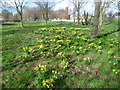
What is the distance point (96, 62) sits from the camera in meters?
4.09

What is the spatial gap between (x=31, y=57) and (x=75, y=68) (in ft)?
7.35

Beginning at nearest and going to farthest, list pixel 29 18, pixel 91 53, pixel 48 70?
pixel 48 70 < pixel 91 53 < pixel 29 18

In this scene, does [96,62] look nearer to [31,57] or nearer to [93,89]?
[93,89]

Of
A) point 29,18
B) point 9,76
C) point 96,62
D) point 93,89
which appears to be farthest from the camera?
point 29,18

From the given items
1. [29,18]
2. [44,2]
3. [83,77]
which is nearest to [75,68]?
[83,77]

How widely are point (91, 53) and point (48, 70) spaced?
2596 mm

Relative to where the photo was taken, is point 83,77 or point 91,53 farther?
point 91,53

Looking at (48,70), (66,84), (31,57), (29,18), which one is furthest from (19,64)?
(29,18)

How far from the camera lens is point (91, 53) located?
4.84 m

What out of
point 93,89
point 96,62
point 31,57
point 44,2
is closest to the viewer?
point 93,89

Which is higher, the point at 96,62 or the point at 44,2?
the point at 44,2

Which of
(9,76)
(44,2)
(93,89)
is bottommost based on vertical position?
(93,89)

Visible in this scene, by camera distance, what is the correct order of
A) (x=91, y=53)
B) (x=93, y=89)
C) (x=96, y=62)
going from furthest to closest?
(x=91, y=53) < (x=96, y=62) < (x=93, y=89)

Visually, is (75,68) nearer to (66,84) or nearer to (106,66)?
(66,84)
